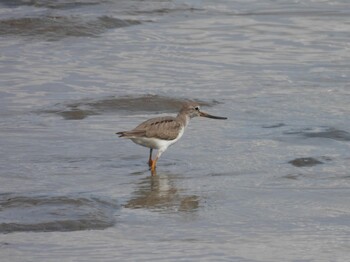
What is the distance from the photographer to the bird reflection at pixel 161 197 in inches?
338

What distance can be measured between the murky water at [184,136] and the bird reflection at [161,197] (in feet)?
0.07

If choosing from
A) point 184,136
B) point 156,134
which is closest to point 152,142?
point 156,134

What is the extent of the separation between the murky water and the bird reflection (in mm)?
20

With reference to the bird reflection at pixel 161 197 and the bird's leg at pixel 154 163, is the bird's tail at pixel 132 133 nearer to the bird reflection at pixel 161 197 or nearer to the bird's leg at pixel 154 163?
the bird's leg at pixel 154 163

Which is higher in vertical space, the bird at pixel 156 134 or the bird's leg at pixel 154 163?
the bird at pixel 156 134

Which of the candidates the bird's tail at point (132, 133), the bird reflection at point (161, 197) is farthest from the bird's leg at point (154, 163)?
the bird's tail at point (132, 133)

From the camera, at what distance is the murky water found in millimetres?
7699

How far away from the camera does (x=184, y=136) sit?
11.1m

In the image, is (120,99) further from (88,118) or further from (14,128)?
(14,128)

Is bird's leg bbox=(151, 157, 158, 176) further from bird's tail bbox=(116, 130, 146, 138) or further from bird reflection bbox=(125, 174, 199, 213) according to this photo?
bird's tail bbox=(116, 130, 146, 138)

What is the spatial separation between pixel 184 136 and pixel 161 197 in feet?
7.16

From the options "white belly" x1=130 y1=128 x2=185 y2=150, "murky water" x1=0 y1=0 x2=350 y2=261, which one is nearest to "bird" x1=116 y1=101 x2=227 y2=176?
"white belly" x1=130 y1=128 x2=185 y2=150

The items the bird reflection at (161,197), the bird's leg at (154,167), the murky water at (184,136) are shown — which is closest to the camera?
the murky water at (184,136)

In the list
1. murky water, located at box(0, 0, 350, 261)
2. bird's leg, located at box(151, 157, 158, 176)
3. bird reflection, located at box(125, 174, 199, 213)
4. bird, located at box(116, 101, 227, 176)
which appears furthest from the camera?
bird, located at box(116, 101, 227, 176)
